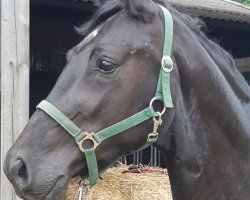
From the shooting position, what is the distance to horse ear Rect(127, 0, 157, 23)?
91.6 inches

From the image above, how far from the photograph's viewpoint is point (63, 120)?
7.07ft

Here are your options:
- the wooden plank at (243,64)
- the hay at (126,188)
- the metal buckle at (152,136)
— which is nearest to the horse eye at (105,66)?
the metal buckle at (152,136)

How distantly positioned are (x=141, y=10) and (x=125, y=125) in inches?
20.2

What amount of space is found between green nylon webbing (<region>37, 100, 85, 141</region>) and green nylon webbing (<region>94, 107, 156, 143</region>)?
75mm

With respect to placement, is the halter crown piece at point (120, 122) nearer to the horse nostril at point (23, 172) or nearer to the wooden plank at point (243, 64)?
the horse nostril at point (23, 172)

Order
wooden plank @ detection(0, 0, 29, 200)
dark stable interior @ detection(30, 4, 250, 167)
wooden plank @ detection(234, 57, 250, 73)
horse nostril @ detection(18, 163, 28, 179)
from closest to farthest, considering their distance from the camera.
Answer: horse nostril @ detection(18, 163, 28, 179) < wooden plank @ detection(0, 0, 29, 200) < wooden plank @ detection(234, 57, 250, 73) < dark stable interior @ detection(30, 4, 250, 167)

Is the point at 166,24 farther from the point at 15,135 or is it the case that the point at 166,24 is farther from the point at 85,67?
the point at 15,135

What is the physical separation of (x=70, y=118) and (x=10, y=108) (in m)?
1.60

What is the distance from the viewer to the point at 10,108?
3678 millimetres

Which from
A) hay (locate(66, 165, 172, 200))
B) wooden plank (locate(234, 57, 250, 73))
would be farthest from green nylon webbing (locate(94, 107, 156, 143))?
wooden plank (locate(234, 57, 250, 73))

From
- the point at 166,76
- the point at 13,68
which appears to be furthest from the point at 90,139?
the point at 13,68

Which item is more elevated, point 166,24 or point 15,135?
point 166,24

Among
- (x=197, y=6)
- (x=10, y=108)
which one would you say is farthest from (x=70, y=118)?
(x=197, y=6)

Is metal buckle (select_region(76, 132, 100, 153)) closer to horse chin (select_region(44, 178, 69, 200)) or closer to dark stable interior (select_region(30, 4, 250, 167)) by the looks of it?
horse chin (select_region(44, 178, 69, 200))
